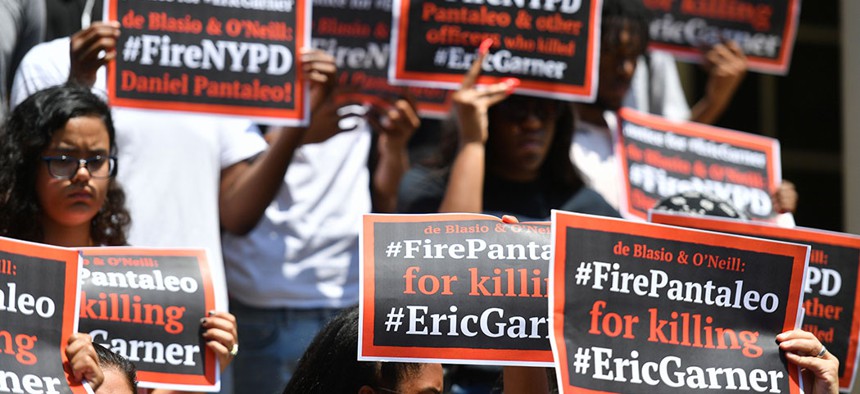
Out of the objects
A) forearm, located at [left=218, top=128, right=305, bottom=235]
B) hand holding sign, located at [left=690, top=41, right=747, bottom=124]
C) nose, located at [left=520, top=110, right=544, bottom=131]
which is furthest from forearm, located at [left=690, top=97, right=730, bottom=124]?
forearm, located at [left=218, top=128, right=305, bottom=235]

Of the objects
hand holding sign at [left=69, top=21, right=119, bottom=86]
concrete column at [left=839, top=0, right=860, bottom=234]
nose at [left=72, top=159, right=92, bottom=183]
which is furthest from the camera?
concrete column at [left=839, top=0, right=860, bottom=234]

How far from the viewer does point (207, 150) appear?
500cm

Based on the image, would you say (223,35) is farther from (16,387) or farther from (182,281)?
(16,387)

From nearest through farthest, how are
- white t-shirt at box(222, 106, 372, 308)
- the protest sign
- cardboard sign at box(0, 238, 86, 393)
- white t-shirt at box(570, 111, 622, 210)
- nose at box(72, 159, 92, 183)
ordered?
cardboard sign at box(0, 238, 86, 393) → nose at box(72, 159, 92, 183) → white t-shirt at box(222, 106, 372, 308) → the protest sign → white t-shirt at box(570, 111, 622, 210)

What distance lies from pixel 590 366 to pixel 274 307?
2061 mm

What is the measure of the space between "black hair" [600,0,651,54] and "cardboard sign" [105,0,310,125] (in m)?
1.27

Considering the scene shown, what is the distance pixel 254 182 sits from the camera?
16.5ft

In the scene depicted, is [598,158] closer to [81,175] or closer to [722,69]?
[722,69]

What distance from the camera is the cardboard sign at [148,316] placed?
380 centimetres

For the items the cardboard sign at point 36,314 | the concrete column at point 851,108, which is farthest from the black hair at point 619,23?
the cardboard sign at point 36,314

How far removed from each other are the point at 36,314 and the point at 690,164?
9.38 ft

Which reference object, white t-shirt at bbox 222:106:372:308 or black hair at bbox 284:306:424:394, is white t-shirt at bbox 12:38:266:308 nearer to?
white t-shirt at bbox 222:106:372:308

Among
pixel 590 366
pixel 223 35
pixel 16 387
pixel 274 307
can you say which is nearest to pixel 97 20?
pixel 223 35

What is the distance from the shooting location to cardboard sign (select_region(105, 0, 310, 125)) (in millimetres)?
4812
